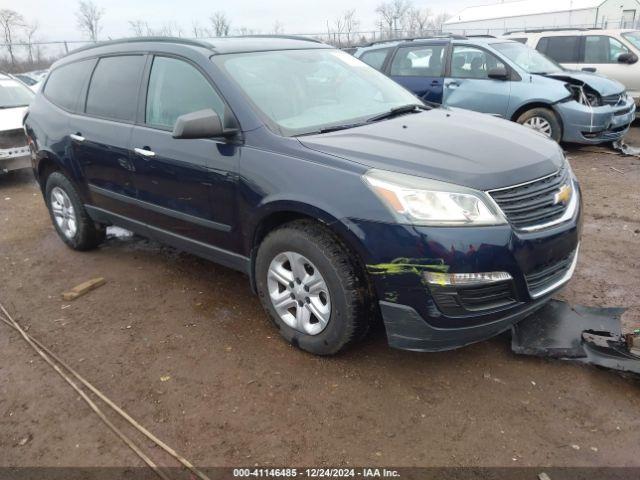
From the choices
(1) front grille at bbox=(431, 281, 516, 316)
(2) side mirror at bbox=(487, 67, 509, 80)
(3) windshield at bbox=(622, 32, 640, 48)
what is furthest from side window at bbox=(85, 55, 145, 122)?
(3) windshield at bbox=(622, 32, 640, 48)

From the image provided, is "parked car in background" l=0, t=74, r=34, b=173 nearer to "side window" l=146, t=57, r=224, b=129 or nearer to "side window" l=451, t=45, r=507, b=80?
"side window" l=146, t=57, r=224, b=129

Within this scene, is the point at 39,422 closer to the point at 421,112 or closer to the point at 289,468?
the point at 289,468

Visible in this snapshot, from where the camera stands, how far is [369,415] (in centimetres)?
264

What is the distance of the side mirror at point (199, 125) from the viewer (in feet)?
9.74

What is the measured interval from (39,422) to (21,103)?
7473 mm

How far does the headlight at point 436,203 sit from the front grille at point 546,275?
0.36 meters

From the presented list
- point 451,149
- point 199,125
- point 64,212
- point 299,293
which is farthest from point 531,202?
point 64,212

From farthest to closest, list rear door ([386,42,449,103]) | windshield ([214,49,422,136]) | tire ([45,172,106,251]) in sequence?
rear door ([386,42,449,103]), tire ([45,172,106,251]), windshield ([214,49,422,136])

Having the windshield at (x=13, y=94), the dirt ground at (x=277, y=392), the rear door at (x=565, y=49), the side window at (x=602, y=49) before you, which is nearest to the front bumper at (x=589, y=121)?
the side window at (x=602, y=49)

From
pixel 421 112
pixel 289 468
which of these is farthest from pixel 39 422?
pixel 421 112

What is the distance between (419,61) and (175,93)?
586 cm

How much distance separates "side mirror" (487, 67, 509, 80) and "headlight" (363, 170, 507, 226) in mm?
5981

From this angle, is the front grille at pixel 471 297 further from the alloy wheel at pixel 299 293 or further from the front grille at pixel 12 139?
the front grille at pixel 12 139

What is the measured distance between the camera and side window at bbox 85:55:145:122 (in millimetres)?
3889
